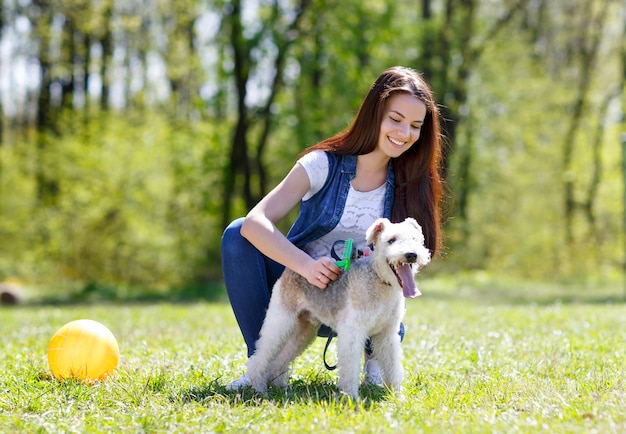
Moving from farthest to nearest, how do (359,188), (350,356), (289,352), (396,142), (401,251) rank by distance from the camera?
(359,188) < (289,352) < (396,142) < (350,356) < (401,251)

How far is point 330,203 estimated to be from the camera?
4.39m

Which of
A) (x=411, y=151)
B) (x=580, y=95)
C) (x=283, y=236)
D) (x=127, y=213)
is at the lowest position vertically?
(x=127, y=213)

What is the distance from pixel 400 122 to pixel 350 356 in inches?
56.1

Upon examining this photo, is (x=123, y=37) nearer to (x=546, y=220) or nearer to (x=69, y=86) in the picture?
(x=69, y=86)

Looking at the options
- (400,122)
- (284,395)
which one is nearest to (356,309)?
(284,395)

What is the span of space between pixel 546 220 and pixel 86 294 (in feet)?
55.7

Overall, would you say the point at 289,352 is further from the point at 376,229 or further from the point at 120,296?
the point at 120,296

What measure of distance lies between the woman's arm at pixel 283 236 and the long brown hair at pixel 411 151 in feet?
1.16

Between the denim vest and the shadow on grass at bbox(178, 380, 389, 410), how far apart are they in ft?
2.99

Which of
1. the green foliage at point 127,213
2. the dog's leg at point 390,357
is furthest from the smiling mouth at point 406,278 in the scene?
the green foliage at point 127,213

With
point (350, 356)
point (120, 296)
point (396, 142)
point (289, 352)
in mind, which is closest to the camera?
point (350, 356)

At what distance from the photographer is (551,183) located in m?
25.7

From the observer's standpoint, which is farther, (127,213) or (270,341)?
(127,213)

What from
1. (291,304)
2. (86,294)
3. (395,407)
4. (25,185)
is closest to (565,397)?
(395,407)
